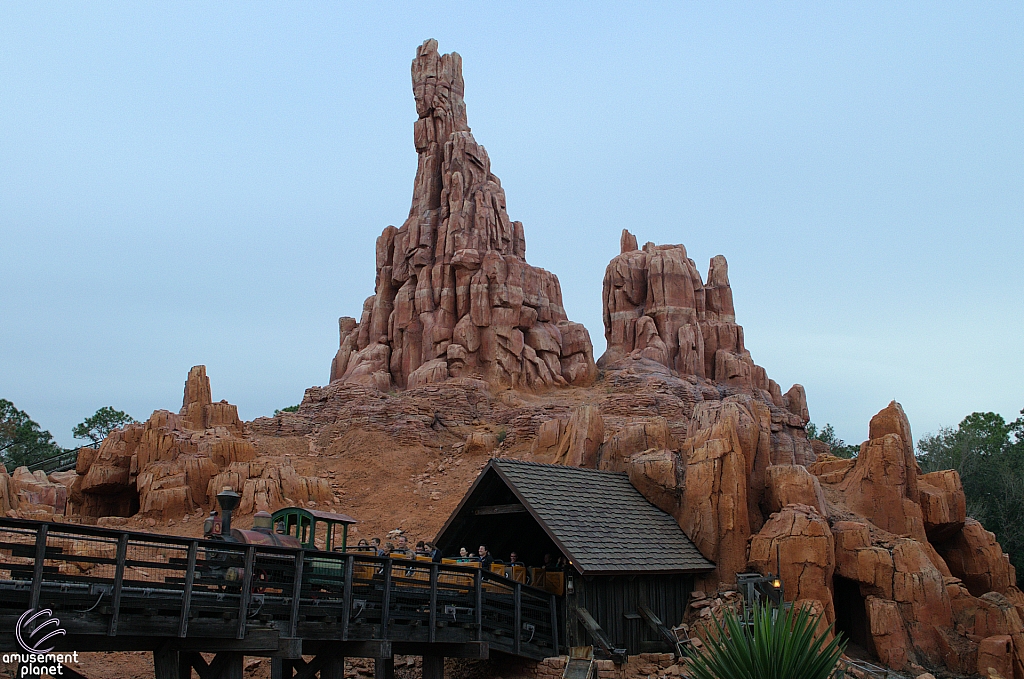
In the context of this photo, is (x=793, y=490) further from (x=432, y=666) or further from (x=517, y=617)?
(x=432, y=666)

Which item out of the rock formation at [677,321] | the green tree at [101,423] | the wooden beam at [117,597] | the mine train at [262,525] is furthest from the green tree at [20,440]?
the wooden beam at [117,597]

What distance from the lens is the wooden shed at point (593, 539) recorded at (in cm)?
1914

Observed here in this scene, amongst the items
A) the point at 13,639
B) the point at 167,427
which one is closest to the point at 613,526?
the point at 13,639

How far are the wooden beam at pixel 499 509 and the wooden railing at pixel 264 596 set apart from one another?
172 cm

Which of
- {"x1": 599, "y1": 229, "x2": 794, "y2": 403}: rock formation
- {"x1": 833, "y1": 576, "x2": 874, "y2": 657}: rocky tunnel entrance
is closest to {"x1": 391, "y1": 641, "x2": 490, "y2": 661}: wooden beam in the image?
{"x1": 833, "y1": 576, "x2": 874, "y2": 657}: rocky tunnel entrance

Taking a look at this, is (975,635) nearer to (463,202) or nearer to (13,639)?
(13,639)

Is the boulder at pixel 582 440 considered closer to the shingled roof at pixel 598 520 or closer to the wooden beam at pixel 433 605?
the shingled roof at pixel 598 520

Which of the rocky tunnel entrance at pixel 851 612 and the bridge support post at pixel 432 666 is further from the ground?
the rocky tunnel entrance at pixel 851 612

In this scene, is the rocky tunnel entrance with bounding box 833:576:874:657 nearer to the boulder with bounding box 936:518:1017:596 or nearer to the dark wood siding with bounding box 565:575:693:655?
the dark wood siding with bounding box 565:575:693:655

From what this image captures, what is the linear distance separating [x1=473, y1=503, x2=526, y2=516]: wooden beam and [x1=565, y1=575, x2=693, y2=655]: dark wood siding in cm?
196

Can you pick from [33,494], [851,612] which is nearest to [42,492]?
[33,494]

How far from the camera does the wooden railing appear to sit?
11969 millimetres

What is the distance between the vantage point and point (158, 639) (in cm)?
1336

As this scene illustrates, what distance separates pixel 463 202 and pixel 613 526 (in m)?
38.4
